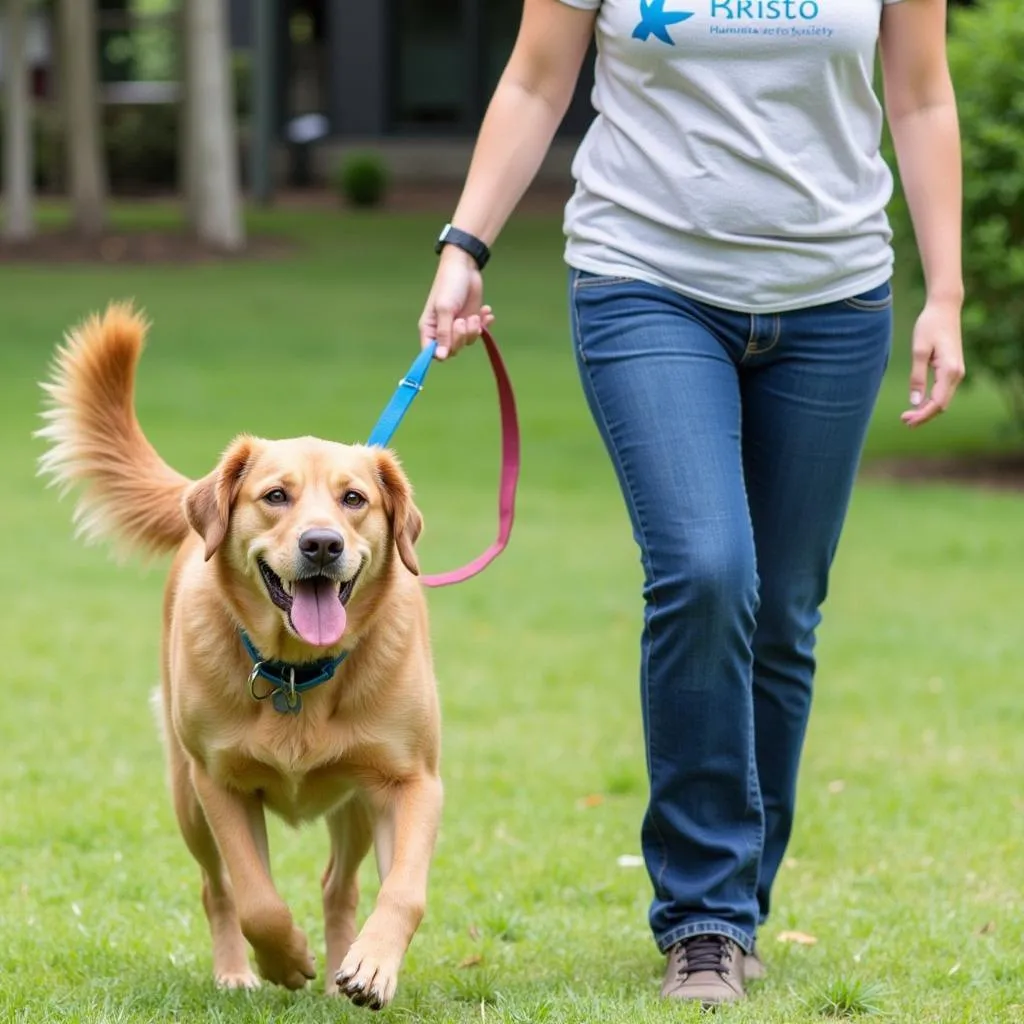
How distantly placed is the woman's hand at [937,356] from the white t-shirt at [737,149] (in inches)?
6.9

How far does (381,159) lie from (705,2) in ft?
118

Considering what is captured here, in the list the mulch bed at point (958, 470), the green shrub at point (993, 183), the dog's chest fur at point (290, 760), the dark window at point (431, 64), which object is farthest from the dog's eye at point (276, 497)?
the dark window at point (431, 64)

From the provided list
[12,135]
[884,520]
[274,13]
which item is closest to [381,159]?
[274,13]

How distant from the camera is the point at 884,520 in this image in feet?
43.3

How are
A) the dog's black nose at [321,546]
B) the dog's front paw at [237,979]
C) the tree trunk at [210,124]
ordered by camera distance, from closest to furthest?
the dog's black nose at [321,546] → the dog's front paw at [237,979] → the tree trunk at [210,124]

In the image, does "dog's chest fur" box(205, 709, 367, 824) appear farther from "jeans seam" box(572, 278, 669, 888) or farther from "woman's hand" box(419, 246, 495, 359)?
"woman's hand" box(419, 246, 495, 359)

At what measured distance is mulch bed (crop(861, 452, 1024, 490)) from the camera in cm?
1510

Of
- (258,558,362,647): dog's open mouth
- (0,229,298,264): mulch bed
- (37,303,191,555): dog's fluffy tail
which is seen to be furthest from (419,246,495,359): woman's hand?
(0,229,298,264): mulch bed

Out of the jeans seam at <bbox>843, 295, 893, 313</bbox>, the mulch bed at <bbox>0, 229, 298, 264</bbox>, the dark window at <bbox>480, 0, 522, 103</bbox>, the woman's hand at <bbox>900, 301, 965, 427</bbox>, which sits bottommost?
the mulch bed at <bbox>0, 229, 298, 264</bbox>

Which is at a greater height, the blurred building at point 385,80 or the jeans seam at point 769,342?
the jeans seam at point 769,342

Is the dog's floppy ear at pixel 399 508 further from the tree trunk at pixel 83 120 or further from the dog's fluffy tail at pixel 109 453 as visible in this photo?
the tree trunk at pixel 83 120

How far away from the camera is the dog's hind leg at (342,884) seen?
4660 mm

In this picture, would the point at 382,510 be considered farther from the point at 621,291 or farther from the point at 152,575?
the point at 152,575

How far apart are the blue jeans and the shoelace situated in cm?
2
